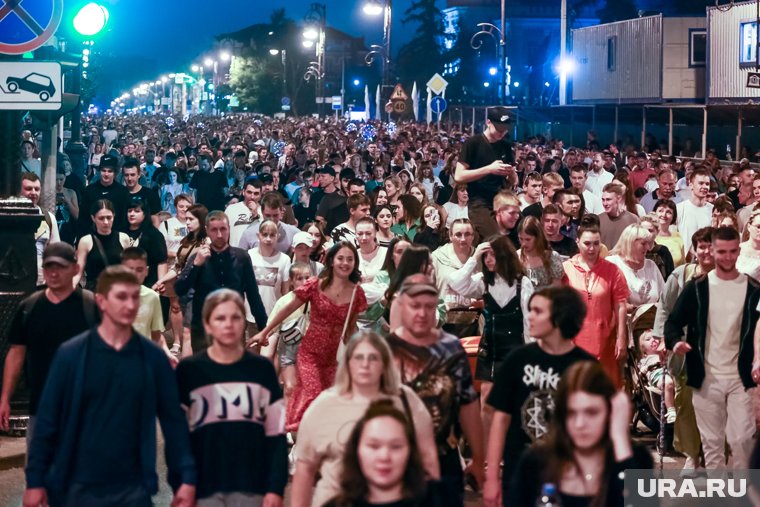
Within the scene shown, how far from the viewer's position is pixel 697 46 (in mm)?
49719

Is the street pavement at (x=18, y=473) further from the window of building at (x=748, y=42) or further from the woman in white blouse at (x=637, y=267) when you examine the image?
the window of building at (x=748, y=42)

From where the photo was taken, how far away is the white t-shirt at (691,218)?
15.3m

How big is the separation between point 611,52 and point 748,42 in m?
12.2

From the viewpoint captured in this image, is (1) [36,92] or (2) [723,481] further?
(1) [36,92]

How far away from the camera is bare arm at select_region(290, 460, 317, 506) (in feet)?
20.6

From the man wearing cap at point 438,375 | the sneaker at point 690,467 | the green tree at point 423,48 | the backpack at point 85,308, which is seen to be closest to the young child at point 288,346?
the backpack at point 85,308

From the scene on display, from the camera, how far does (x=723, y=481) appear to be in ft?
30.7

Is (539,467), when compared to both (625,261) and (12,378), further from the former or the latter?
(625,261)

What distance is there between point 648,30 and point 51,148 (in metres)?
35.1

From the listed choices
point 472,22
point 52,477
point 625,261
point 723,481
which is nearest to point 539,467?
point 52,477

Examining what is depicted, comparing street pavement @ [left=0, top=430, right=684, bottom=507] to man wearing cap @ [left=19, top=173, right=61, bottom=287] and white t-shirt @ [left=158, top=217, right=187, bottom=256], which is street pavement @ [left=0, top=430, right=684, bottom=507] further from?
white t-shirt @ [left=158, top=217, right=187, bottom=256]

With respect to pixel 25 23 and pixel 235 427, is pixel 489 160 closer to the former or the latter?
pixel 25 23

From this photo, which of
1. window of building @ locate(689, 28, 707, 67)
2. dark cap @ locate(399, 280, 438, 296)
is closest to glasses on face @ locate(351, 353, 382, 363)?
dark cap @ locate(399, 280, 438, 296)

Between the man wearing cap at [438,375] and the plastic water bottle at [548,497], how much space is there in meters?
1.47
